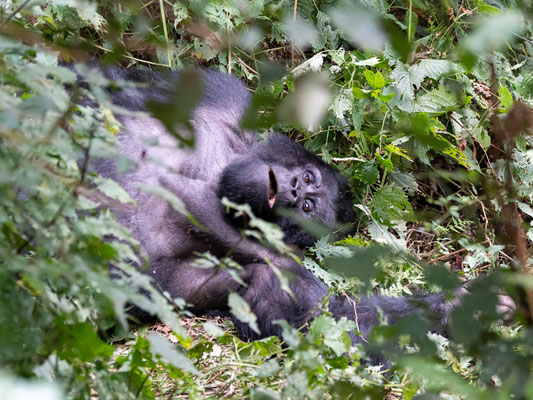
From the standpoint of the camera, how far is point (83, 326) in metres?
1.45

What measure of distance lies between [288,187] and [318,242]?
0.53m

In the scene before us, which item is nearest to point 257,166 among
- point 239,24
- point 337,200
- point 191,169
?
point 191,169

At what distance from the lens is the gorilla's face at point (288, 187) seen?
10.5 feet

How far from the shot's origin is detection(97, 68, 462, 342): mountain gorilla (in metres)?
3.03

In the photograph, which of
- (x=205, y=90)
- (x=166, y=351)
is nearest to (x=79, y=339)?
(x=166, y=351)

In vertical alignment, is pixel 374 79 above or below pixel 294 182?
above

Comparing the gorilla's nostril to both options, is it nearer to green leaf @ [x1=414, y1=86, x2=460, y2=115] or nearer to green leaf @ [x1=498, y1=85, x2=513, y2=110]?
green leaf @ [x1=414, y1=86, x2=460, y2=115]

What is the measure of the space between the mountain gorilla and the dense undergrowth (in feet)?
0.77

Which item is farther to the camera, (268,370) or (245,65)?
(245,65)

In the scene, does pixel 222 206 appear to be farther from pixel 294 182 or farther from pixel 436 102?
pixel 436 102

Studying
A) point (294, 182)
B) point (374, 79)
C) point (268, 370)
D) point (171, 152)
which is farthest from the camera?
point (374, 79)

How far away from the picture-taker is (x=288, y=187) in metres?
3.32

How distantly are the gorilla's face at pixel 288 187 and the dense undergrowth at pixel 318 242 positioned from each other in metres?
0.17

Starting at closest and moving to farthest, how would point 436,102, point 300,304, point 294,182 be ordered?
point 300,304 → point 294,182 → point 436,102
